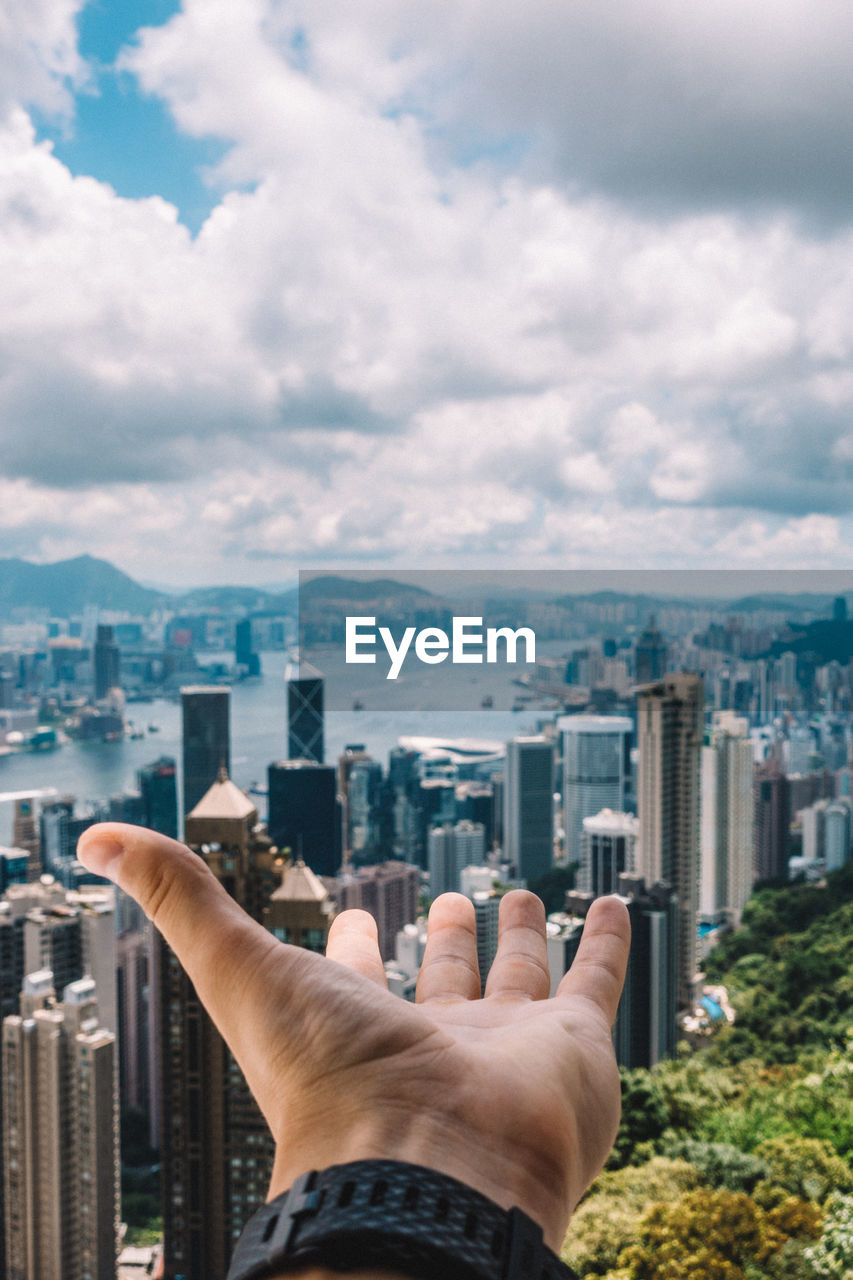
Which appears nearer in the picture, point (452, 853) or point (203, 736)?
point (452, 853)

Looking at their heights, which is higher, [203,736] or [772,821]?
[203,736]

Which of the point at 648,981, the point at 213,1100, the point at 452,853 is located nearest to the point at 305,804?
the point at 452,853

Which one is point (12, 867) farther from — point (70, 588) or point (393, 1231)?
point (393, 1231)

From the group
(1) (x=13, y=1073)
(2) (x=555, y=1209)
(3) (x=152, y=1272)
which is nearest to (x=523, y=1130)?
(2) (x=555, y=1209)

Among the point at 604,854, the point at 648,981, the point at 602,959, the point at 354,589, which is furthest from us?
the point at 604,854

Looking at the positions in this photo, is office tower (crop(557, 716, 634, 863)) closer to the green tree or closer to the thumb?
the green tree

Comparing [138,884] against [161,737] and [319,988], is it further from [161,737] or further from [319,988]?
[161,737]
